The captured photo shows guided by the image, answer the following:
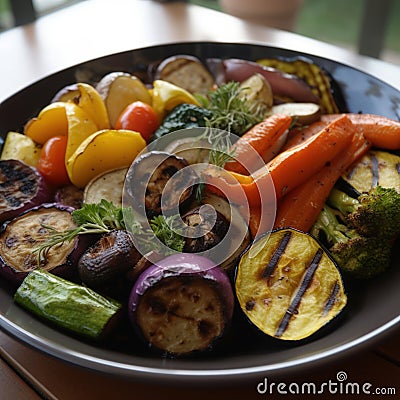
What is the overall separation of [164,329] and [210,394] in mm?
161

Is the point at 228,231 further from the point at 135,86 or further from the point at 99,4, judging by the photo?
the point at 99,4

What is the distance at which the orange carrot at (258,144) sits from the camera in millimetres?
1394

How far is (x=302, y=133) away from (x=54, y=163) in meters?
0.67

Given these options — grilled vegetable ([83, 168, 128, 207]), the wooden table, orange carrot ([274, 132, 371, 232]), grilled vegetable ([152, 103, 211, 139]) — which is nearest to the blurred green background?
the wooden table

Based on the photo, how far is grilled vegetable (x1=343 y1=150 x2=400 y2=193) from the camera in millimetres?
1366

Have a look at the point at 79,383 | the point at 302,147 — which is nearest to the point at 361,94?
the point at 302,147

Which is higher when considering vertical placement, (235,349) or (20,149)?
(20,149)

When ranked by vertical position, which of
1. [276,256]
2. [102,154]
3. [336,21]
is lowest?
[336,21]

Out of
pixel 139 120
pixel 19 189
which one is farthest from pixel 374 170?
pixel 19 189

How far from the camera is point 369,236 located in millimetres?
1252

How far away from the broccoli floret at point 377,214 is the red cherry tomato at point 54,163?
0.73 metres

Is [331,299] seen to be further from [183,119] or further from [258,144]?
[183,119]

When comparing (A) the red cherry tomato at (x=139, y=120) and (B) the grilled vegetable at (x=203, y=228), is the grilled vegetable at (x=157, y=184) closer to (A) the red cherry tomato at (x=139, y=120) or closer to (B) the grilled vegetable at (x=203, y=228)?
(B) the grilled vegetable at (x=203, y=228)

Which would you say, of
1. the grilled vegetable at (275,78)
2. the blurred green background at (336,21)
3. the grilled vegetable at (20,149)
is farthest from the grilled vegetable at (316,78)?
the blurred green background at (336,21)
